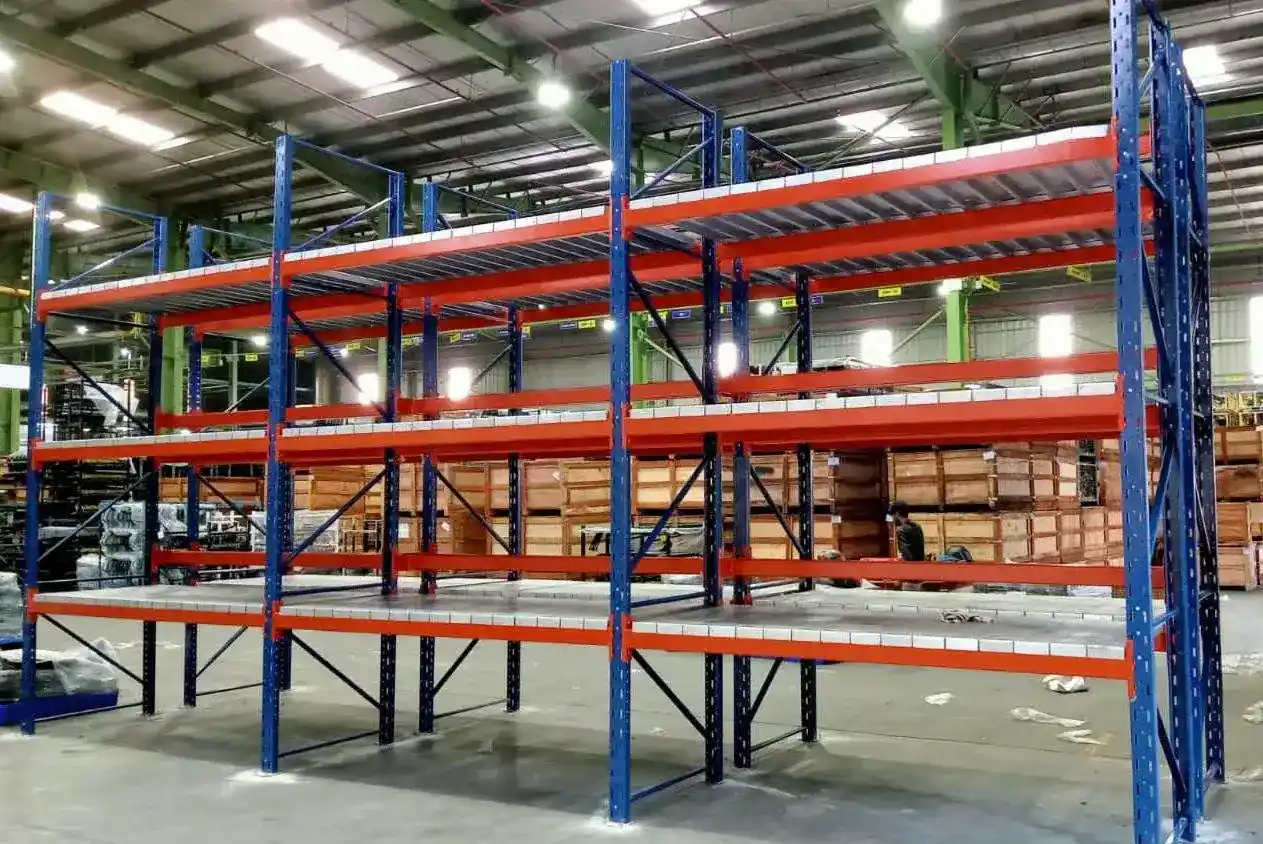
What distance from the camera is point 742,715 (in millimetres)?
7703

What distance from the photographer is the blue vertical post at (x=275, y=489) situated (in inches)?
300

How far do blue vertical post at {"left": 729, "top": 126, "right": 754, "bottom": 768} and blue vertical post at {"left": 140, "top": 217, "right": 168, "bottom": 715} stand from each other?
199 inches

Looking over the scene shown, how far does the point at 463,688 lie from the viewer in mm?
10992

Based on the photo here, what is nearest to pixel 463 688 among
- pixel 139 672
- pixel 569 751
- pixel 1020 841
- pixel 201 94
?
pixel 569 751

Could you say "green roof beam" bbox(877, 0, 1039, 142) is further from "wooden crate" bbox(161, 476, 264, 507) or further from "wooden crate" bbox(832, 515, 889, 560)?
"wooden crate" bbox(161, 476, 264, 507)

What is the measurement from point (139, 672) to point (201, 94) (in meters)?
8.70

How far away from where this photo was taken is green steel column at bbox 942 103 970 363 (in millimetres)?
15367

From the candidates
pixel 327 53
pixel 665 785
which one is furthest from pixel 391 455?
pixel 327 53

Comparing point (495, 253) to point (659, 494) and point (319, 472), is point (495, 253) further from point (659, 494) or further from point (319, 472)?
point (319, 472)

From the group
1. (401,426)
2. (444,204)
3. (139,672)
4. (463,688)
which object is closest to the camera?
(401,426)

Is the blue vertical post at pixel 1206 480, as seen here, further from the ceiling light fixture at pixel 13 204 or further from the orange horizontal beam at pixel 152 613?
the ceiling light fixture at pixel 13 204

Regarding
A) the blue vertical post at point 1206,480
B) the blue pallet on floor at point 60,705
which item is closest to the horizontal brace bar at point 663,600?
the blue vertical post at point 1206,480

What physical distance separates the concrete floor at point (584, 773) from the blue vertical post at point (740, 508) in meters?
0.25

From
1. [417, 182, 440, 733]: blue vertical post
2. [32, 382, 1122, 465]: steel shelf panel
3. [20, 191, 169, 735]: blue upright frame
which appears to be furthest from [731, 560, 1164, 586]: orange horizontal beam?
[20, 191, 169, 735]: blue upright frame
